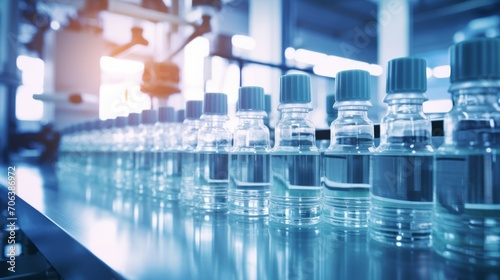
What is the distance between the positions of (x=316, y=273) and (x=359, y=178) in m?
0.30

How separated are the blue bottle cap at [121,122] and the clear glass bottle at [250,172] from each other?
0.78 metres

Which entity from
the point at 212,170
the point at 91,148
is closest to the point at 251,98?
the point at 212,170

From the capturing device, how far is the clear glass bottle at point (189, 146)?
925mm

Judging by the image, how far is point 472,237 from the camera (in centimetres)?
45

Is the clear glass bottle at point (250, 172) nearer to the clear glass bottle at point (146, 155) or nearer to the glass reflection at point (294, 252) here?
the glass reflection at point (294, 252)

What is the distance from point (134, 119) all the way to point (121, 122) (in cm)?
15

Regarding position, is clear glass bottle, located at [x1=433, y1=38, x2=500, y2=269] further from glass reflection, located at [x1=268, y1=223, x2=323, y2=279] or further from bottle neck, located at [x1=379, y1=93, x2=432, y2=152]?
glass reflection, located at [x1=268, y1=223, x2=323, y2=279]

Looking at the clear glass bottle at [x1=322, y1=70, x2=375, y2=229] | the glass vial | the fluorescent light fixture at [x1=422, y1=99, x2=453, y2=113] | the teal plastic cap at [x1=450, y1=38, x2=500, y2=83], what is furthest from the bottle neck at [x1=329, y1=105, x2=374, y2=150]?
the glass vial

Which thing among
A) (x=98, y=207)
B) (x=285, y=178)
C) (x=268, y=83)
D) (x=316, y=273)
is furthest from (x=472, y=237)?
(x=268, y=83)

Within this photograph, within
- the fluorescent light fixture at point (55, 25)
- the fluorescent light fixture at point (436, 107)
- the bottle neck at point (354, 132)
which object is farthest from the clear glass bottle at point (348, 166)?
the fluorescent light fixture at point (55, 25)

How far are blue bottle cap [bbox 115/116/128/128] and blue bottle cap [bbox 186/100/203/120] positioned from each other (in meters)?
0.53

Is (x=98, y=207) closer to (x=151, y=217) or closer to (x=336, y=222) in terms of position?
(x=151, y=217)

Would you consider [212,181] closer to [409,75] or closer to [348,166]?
[348,166]

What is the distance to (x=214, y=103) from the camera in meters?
0.87
